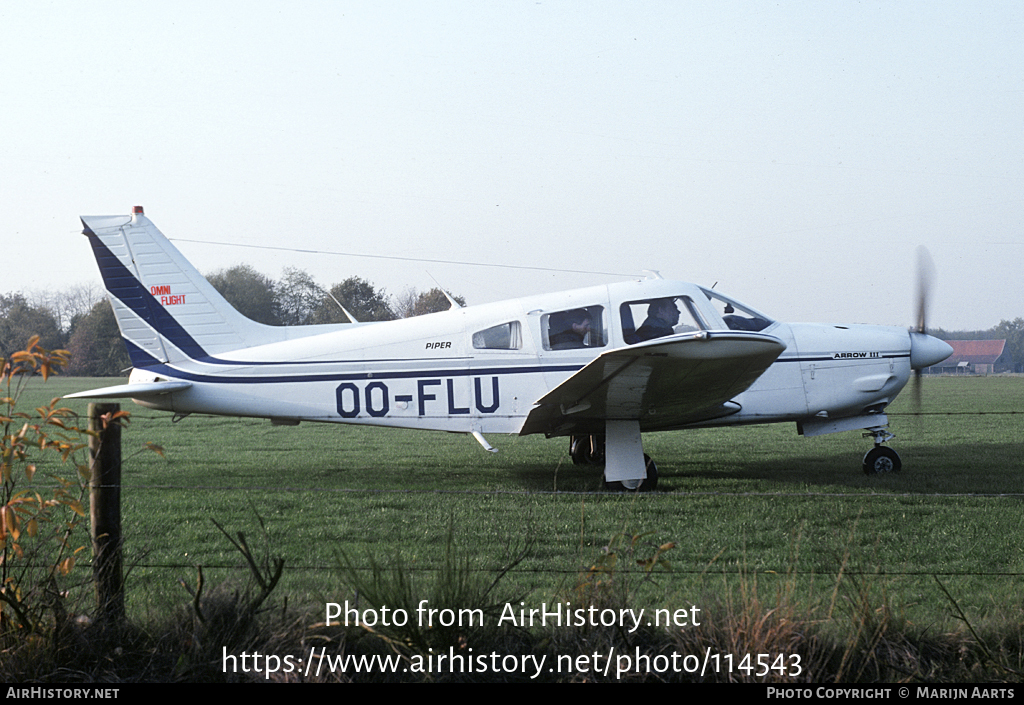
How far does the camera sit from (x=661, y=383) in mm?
7062

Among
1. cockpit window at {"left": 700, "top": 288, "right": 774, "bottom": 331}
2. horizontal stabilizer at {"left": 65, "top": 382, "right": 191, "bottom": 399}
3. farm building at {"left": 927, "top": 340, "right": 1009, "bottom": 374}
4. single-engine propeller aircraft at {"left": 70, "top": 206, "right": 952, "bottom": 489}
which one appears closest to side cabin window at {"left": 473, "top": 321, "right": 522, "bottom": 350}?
single-engine propeller aircraft at {"left": 70, "top": 206, "right": 952, "bottom": 489}

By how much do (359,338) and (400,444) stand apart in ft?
17.1

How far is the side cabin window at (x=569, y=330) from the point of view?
8.12m

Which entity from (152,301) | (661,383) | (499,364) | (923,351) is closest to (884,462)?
(923,351)

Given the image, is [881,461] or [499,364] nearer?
[499,364]

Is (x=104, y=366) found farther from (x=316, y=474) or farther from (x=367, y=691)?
(x=367, y=691)

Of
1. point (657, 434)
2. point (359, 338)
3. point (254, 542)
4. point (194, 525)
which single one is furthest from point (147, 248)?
point (657, 434)

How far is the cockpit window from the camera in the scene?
8.44 m

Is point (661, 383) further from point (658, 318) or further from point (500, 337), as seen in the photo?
point (500, 337)

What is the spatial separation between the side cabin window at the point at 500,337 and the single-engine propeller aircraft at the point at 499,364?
15mm

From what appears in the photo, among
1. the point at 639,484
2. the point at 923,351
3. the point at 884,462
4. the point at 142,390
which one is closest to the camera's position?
the point at 639,484

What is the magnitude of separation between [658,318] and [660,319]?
2cm

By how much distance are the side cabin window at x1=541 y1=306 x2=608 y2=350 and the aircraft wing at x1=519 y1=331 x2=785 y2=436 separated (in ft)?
2.61

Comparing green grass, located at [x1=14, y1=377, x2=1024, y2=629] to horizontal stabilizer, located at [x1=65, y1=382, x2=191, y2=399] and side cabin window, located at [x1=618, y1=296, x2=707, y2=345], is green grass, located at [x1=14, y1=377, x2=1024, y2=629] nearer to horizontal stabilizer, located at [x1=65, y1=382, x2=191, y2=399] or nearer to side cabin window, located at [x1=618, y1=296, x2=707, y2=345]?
horizontal stabilizer, located at [x1=65, y1=382, x2=191, y2=399]
